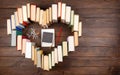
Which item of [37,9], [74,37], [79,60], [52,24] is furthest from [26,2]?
[79,60]

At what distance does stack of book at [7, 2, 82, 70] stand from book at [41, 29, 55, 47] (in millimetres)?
63

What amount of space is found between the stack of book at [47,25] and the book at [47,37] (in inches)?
2.5

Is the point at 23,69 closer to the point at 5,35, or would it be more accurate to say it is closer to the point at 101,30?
the point at 5,35

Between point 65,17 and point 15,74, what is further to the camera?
point 15,74

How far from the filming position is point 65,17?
217 cm

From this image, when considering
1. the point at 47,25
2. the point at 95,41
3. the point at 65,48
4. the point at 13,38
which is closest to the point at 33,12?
the point at 47,25

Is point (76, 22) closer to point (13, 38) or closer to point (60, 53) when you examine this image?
point (60, 53)

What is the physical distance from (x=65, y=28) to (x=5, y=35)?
0.63m

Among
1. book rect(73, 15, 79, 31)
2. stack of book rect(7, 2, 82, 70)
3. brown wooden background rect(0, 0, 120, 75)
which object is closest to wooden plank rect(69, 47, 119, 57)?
brown wooden background rect(0, 0, 120, 75)

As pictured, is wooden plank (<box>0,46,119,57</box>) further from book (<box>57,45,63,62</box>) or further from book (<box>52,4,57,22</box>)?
book (<box>52,4,57,22</box>)

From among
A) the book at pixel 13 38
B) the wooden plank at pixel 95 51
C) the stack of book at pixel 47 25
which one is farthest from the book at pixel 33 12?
the wooden plank at pixel 95 51

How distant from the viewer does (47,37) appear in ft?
7.41

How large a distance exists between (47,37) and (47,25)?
121 mm

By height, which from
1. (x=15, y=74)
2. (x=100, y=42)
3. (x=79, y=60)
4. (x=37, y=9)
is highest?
(x=37, y=9)
